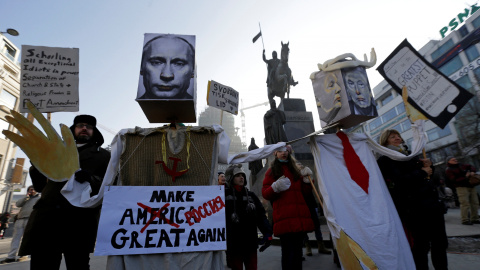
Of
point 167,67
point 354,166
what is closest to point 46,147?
point 167,67

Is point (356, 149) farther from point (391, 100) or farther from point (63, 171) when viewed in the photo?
point (391, 100)

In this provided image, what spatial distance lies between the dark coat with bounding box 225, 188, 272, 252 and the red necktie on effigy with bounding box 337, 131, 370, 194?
132 cm

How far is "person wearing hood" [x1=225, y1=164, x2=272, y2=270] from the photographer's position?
3.21 m

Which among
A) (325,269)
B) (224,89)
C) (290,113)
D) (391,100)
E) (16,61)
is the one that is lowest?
(325,269)

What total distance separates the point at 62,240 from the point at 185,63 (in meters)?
2.12

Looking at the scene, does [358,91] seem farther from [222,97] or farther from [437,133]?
[437,133]

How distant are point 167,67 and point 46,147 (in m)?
1.38

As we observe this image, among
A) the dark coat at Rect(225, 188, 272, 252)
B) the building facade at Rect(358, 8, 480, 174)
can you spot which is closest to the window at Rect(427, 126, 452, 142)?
the building facade at Rect(358, 8, 480, 174)

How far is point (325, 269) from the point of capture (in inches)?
152

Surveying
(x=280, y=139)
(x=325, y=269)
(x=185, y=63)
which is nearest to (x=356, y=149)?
(x=325, y=269)

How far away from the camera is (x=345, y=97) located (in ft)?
10.3

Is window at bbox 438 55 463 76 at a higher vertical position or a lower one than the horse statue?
higher

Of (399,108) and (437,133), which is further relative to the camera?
(399,108)

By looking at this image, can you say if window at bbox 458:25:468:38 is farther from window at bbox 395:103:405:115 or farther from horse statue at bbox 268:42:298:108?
horse statue at bbox 268:42:298:108
